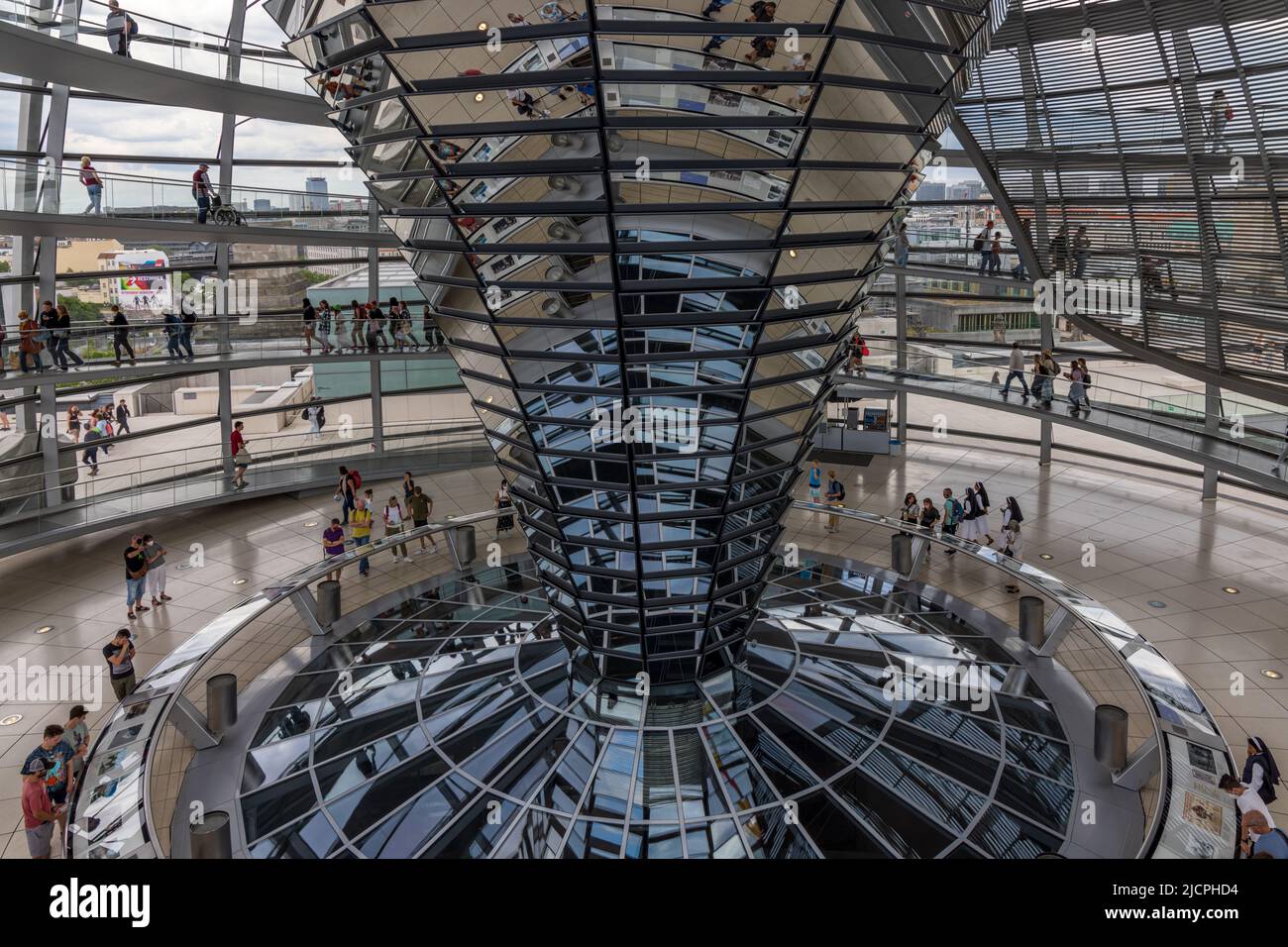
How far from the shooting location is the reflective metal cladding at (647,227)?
25.0 ft

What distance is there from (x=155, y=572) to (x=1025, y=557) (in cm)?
1658

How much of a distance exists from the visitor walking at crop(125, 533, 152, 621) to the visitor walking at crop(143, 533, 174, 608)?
0.14m

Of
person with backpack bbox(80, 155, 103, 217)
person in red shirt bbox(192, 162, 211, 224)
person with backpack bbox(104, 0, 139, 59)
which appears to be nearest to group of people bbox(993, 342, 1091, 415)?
person in red shirt bbox(192, 162, 211, 224)

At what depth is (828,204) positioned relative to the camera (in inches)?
347

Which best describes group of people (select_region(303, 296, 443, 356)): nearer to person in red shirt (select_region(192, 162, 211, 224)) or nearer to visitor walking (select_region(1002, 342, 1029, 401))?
person in red shirt (select_region(192, 162, 211, 224))

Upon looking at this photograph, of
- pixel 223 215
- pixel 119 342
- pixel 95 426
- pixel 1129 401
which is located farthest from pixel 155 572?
pixel 1129 401

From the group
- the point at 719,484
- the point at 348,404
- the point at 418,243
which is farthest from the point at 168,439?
the point at 719,484

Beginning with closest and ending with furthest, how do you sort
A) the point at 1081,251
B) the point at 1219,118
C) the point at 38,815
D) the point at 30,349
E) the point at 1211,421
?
the point at 38,815 < the point at 1219,118 < the point at 30,349 < the point at 1211,421 < the point at 1081,251

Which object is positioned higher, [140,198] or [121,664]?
[140,198]

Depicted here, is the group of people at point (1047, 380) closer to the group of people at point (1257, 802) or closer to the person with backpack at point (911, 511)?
the person with backpack at point (911, 511)

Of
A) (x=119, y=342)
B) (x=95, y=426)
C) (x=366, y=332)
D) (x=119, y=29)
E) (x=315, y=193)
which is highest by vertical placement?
(x=119, y=29)

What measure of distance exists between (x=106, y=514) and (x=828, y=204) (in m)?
16.4

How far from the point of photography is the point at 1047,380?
21.5 metres

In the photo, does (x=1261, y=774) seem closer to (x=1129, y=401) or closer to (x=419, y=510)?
(x=1129, y=401)
